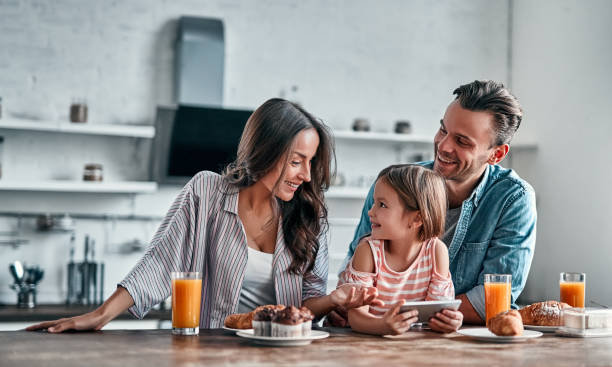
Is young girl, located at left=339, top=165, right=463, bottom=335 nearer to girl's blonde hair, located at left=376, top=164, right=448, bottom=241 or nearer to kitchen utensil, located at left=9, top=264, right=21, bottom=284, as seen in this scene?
girl's blonde hair, located at left=376, top=164, right=448, bottom=241

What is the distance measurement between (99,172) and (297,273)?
8.89 ft

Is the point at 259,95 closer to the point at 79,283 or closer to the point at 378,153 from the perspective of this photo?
the point at 378,153

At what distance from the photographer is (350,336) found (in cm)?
182

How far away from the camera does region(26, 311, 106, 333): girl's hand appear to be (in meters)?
1.80

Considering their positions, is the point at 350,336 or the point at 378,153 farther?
the point at 378,153

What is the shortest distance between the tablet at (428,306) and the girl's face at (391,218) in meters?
0.28

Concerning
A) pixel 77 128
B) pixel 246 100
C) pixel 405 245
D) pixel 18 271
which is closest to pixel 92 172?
pixel 77 128

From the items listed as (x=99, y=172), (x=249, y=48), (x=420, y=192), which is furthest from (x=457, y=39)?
(x=420, y=192)

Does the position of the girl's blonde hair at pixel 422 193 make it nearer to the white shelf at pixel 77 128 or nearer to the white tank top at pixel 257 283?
the white tank top at pixel 257 283

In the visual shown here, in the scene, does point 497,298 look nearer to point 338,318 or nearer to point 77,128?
point 338,318

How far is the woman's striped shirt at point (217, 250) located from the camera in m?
2.18

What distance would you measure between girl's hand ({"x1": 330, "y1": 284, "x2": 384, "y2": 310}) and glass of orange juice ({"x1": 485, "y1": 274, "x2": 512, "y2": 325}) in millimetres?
335

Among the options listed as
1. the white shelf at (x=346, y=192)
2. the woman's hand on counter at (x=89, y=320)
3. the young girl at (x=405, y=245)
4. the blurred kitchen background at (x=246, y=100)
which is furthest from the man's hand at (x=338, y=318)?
the white shelf at (x=346, y=192)

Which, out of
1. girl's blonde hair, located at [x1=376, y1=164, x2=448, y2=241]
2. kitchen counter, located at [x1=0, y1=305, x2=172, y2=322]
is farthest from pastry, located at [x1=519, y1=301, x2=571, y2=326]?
kitchen counter, located at [x1=0, y1=305, x2=172, y2=322]
